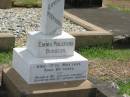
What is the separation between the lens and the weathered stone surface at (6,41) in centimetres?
832

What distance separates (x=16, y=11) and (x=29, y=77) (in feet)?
21.1

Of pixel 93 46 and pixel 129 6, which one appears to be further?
pixel 129 6

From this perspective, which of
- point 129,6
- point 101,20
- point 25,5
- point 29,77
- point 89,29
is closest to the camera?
point 29,77

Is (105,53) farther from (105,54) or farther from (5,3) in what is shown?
(5,3)

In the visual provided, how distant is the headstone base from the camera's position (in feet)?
17.7

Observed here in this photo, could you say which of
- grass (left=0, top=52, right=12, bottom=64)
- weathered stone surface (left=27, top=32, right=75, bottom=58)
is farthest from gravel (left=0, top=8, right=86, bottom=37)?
weathered stone surface (left=27, top=32, right=75, bottom=58)

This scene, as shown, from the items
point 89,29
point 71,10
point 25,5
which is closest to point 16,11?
point 25,5

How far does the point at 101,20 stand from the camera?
1150 cm

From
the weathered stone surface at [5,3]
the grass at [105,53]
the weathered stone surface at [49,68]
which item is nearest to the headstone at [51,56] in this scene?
the weathered stone surface at [49,68]

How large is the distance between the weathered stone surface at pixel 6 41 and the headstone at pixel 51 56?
2.45 meters

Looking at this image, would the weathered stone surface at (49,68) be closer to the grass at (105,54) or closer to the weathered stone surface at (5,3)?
the grass at (105,54)

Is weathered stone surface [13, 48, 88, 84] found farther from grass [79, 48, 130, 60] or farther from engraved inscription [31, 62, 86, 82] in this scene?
grass [79, 48, 130, 60]

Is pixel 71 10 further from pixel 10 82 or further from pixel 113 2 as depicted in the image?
pixel 10 82

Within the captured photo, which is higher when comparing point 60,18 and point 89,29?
point 60,18
